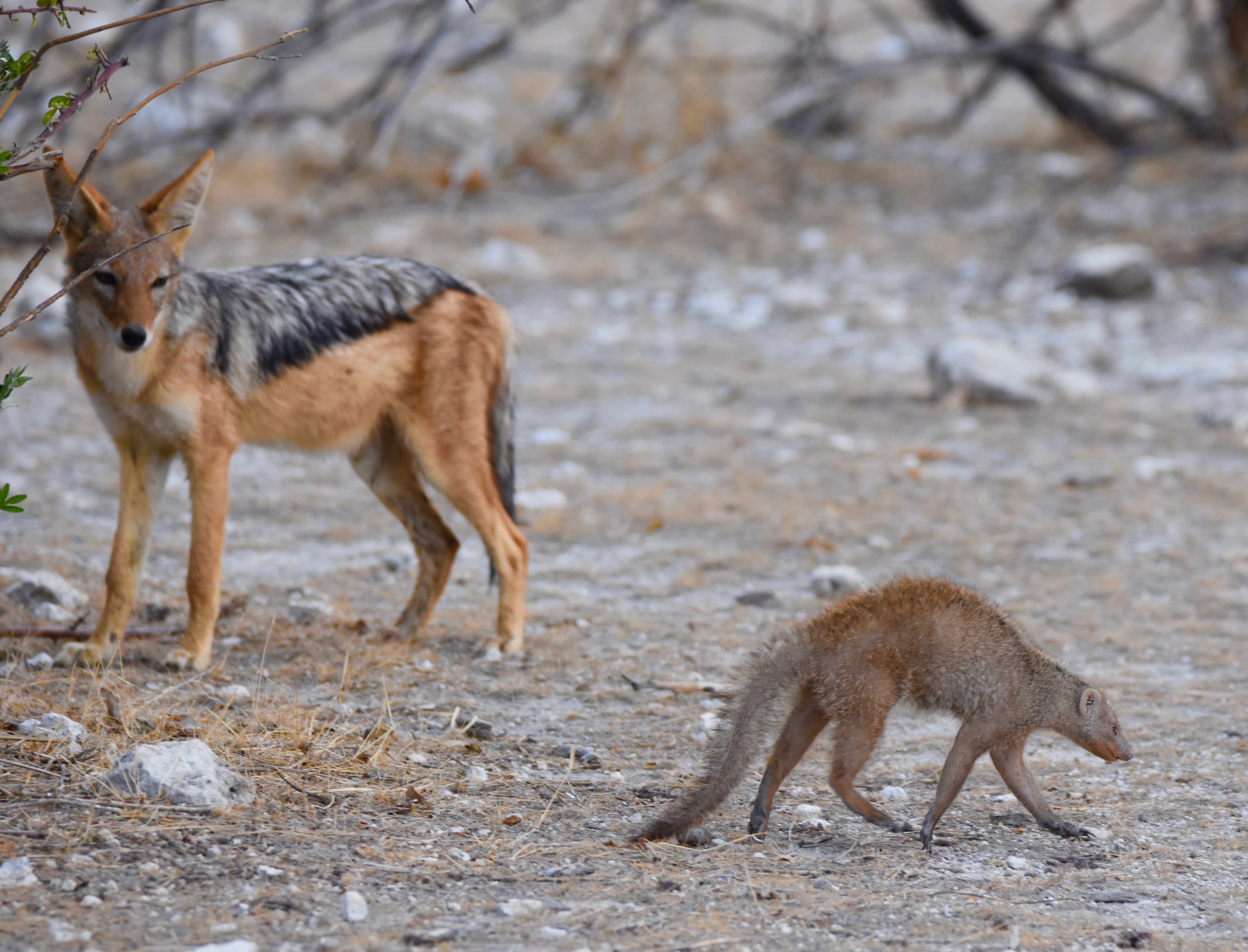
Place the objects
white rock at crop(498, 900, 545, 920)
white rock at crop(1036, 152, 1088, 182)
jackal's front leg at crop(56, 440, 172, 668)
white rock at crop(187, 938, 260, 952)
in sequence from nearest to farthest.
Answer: white rock at crop(187, 938, 260, 952), white rock at crop(498, 900, 545, 920), jackal's front leg at crop(56, 440, 172, 668), white rock at crop(1036, 152, 1088, 182)

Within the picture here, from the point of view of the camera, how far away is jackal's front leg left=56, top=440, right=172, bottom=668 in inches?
198

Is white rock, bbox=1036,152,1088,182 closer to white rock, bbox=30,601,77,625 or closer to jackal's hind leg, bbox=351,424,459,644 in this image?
jackal's hind leg, bbox=351,424,459,644

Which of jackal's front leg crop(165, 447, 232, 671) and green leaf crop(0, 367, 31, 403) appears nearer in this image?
green leaf crop(0, 367, 31, 403)

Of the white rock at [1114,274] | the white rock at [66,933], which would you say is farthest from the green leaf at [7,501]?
the white rock at [1114,274]

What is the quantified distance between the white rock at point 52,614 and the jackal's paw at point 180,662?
0.66 m

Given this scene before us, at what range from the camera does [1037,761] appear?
4801 millimetres

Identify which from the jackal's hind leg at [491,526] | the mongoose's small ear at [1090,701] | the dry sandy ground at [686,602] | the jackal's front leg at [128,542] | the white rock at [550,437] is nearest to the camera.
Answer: the dry sandy ground at [686,602]

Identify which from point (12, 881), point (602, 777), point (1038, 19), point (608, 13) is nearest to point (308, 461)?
point (602, 777)

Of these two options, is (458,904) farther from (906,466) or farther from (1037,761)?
(906,466)

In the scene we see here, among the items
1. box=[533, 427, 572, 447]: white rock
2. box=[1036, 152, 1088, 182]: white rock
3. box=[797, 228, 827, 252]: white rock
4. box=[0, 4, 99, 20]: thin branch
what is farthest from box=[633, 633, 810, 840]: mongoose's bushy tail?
box=[1036, 152, 1088, 182]: white rock

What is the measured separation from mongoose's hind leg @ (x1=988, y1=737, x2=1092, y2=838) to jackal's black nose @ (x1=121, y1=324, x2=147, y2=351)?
3228 mm

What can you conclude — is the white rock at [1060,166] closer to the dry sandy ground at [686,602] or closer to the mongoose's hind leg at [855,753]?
the dry sandy ground at [686,602]

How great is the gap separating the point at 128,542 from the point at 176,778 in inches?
71.4

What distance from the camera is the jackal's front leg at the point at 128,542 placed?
198 inches
